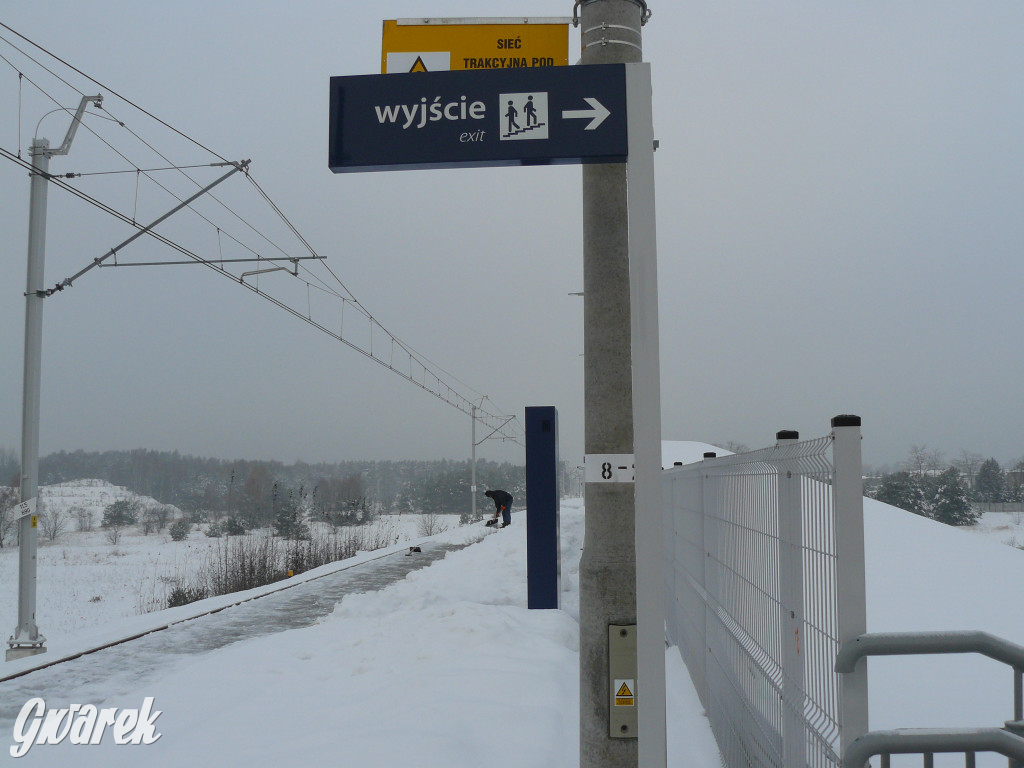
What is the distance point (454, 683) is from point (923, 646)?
460cm

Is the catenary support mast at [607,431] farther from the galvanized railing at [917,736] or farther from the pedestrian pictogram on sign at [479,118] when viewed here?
the galvanized railing at [917,736]

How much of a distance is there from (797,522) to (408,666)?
16.8 feet

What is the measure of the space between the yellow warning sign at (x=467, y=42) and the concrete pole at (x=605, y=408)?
22 centimetres

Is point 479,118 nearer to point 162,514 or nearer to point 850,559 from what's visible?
point 850,559

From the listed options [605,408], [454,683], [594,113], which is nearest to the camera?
[594,113]

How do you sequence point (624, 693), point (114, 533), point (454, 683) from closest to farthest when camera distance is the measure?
point (624, 693)
point (454, 683)
point (114, 533)

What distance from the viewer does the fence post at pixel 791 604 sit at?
328 centimetres

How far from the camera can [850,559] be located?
2625 mm

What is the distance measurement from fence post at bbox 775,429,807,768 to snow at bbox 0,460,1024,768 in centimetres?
210

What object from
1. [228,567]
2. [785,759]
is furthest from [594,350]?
[228,567]

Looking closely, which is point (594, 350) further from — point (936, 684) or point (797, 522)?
point (936, 684)

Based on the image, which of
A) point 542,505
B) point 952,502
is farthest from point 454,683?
point 952,502

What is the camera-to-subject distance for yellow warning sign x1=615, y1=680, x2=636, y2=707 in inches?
147

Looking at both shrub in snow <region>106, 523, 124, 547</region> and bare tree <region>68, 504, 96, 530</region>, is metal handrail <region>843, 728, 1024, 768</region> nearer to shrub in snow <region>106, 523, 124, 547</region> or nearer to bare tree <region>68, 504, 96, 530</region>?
shrub in snow <region>106, 523, 124, 547</region>
